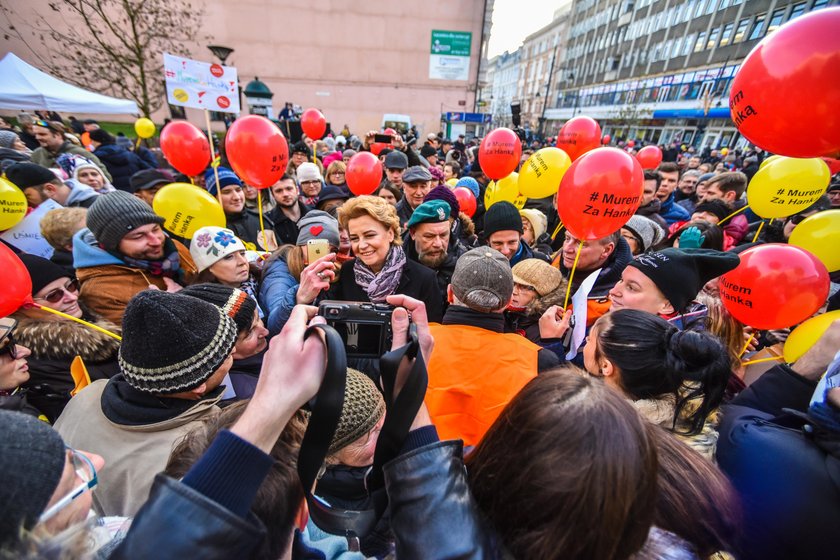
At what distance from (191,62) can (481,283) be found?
14.1 ft

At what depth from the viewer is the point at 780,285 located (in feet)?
6.73

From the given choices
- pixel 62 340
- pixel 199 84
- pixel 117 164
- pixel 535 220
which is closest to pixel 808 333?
pixel 535 220

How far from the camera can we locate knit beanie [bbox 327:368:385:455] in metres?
1.27

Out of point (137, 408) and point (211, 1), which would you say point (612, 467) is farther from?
point (211, 1)

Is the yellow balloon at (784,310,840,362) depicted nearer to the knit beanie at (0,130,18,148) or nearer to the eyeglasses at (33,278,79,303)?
the eyeglasses at (33,278,79,303)

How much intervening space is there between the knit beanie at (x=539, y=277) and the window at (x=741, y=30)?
36.1m

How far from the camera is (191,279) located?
2613mm

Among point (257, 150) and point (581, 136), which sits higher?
point (581, 136)

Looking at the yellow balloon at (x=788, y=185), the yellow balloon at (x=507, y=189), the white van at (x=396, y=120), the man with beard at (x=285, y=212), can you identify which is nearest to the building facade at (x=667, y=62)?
the white van at (x=396, y=120)

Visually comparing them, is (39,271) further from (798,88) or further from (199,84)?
(798,88)

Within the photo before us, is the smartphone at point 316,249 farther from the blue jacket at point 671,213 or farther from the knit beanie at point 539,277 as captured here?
the blue jacket at point 671,213

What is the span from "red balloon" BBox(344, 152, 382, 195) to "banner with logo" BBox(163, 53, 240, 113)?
1501 mm

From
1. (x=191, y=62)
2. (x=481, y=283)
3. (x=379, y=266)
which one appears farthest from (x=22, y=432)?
(x=191, y=62)

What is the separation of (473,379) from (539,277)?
46.3 inches
